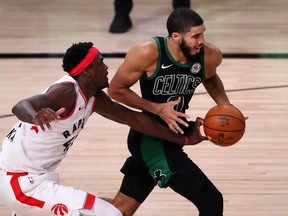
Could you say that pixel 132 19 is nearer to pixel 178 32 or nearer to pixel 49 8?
pixel 49 8

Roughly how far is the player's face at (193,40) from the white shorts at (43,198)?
3.38ft

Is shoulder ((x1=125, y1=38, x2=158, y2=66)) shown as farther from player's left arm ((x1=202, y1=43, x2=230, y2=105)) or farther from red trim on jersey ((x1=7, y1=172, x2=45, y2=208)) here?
red trim on jersey ((x1=7, y1=172, x2=45, y2=208))

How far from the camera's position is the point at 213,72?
4914 millimetres

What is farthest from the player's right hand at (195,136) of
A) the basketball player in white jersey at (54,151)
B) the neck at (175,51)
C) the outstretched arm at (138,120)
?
the basketball player in white jersey at (54,151)

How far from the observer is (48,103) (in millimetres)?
4195

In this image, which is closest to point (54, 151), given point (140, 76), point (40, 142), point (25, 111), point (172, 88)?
point (40, 142)

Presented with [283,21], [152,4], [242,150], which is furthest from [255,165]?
[152,4]

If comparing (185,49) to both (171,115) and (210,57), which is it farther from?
(171,115)

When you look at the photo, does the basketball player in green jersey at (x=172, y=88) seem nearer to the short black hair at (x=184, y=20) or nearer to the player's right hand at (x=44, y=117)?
the short black hair at (x=184, y=20)

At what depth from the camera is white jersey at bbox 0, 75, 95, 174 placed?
4.38m

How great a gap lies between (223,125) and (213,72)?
0.40 metres

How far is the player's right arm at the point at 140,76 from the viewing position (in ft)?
15.2

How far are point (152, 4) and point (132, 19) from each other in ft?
3.11

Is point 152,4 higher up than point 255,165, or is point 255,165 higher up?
point 255,165
